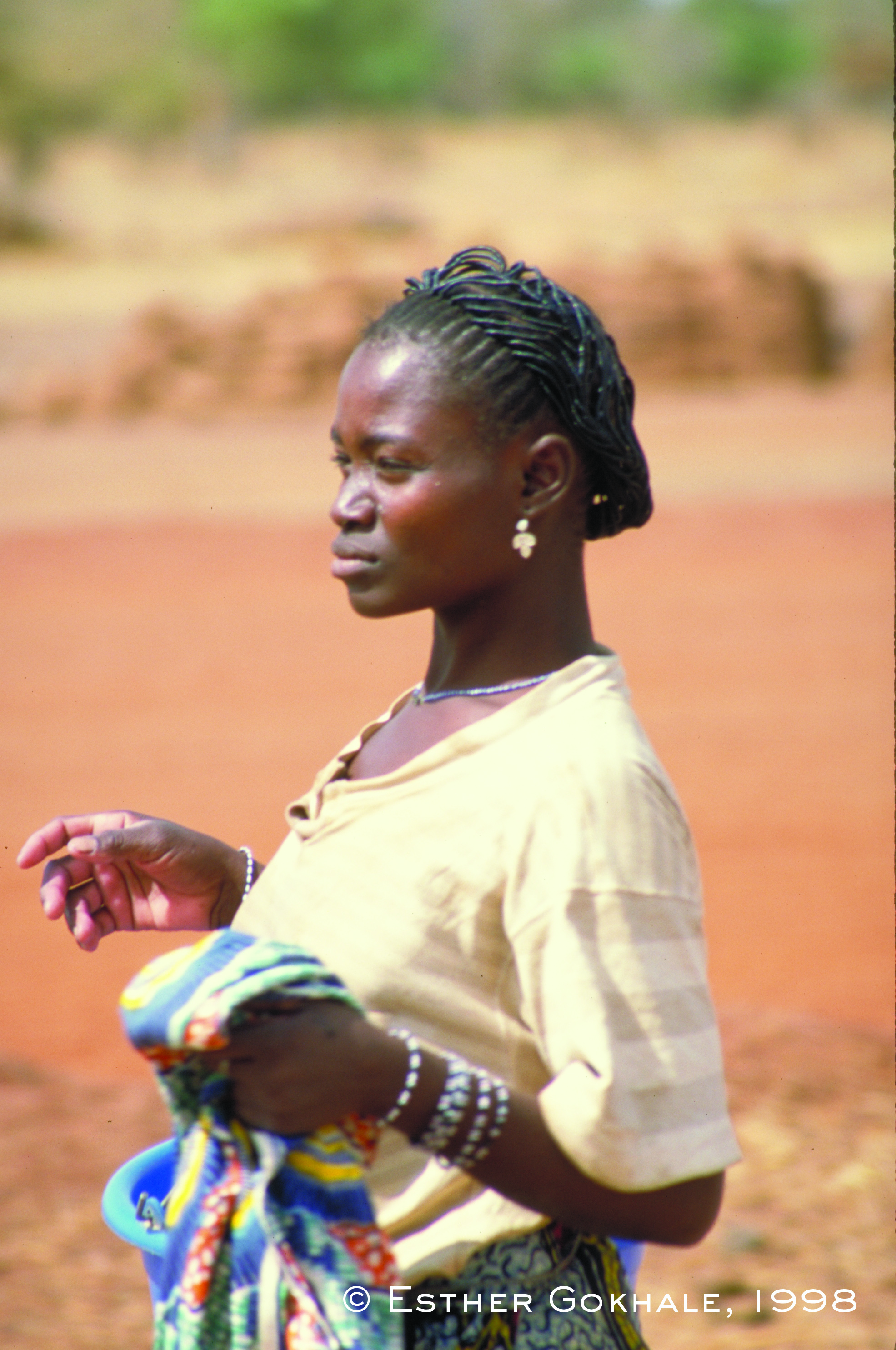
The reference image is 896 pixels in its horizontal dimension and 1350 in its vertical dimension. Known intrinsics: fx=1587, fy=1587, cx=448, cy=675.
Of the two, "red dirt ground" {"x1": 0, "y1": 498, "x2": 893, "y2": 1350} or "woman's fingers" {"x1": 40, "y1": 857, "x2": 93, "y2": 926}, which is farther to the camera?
"red dirt ground" {"x1": 0, "y1": 498, "x2": 893, "y2": 1350}

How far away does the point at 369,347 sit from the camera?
1811 millimetres

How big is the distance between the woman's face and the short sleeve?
299 mm

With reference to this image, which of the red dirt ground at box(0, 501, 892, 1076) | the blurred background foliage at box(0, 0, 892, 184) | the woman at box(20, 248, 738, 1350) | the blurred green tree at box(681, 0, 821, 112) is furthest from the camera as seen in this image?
the blurred green tree at box(681, 0, 821, 112)

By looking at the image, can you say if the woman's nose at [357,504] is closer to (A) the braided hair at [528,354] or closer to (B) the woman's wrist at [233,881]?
(A) the braided hair at [528,354]

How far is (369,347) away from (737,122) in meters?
39.0

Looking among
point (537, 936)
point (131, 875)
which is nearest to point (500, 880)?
point (537, 936)

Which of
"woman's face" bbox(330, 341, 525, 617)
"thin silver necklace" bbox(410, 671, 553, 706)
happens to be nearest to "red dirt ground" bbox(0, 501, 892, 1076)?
"thin silver necklace" bbox(410, 671, 553, 706)

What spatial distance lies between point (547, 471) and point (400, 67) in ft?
133

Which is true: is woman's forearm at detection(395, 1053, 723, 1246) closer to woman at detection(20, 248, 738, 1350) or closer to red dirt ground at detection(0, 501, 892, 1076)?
woman at detection(20, 248, 738, 1350)

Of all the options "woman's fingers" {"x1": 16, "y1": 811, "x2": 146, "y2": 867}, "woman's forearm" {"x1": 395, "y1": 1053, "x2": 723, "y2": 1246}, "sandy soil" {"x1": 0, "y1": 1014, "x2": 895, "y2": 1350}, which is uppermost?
"woman's fingers" {"x1": 16, "y1": 811, "x2": 146, "y2": 867}

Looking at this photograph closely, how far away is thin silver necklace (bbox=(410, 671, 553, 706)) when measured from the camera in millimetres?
1812

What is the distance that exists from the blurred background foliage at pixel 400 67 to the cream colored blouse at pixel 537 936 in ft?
116

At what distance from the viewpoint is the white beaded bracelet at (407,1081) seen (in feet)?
4.79

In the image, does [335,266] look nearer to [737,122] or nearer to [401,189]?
[401,189]
